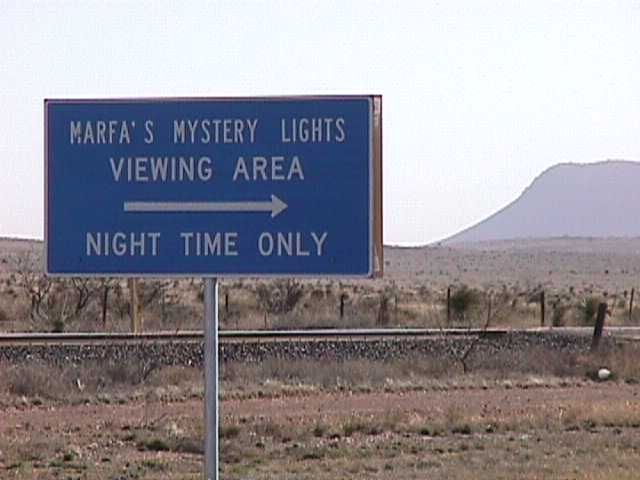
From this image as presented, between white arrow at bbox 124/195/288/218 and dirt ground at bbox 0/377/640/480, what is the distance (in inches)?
261

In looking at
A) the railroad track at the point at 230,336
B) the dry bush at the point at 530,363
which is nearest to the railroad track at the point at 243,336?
the railroad track at the point at 230,336

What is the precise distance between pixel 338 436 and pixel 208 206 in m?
12.1

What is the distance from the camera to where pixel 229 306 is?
58.8 metres

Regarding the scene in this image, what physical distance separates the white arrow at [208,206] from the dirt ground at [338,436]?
6627 millimetres

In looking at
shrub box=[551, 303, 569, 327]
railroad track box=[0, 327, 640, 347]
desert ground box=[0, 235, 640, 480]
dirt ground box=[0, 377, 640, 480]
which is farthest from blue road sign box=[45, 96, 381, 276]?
shrub box=[551, 303, 569, 327]

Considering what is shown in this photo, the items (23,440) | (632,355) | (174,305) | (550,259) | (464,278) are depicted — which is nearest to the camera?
(23,440)

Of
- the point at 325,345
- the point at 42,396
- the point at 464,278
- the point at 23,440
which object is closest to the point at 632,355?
the point at 325,345

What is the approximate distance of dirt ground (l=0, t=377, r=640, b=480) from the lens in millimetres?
18734

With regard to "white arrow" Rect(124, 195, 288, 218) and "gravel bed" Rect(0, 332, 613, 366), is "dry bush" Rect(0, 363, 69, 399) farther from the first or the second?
A: "white arrow" Rect(124, 195, 288, 218)

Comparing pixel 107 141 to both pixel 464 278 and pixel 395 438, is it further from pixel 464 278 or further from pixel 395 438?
pixel 464 278

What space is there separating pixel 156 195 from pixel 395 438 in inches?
475

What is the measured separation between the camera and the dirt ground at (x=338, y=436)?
738 inches

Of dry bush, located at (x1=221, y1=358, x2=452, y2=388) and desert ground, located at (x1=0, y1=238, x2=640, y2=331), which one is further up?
desert ground, located at (x1=0, y1=238, x2=640, y2=331)

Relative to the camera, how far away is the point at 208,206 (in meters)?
11.0
